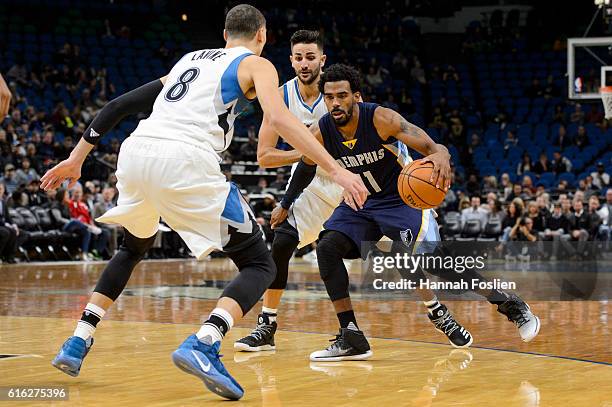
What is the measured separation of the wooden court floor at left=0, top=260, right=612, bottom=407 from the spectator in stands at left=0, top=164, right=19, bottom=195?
676 centimetres

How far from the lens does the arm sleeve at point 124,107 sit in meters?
4.68

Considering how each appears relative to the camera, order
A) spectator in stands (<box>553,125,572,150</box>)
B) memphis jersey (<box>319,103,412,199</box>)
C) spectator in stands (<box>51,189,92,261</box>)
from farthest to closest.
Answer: spectator in stands (<box>553,125,572,150</box>) → spectator in stands (<box>51,189,92,261</box>) → memphis jersey (<box>319,103,412,199</box>)

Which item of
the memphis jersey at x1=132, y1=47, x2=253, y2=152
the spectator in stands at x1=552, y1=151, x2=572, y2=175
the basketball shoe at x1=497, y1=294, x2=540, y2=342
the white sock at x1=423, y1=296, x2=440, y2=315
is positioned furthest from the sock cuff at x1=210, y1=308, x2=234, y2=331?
the spectator in stands at x1=552, y1=151, x2=572, y2=175

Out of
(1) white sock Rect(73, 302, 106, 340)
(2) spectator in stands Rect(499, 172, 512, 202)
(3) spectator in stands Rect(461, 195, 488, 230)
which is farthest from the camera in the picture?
(2) spectator in stands Rect(499, 172, 512, 202)

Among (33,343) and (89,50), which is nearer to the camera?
(33,343)

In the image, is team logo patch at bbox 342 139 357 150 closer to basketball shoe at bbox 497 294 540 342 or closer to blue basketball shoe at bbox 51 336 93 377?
basketball shoe at bbox 497 294 540 342

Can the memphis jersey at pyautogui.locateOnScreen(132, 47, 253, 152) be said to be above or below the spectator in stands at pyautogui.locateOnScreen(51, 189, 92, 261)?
above

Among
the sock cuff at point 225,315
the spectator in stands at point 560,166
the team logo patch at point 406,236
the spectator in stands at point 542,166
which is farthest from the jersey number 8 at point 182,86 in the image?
the spectator in stands at point 542,166

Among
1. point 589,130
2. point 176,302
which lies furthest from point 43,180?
point 589,130

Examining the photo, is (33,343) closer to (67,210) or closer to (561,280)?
(561,280)

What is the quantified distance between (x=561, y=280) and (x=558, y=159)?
8.69m

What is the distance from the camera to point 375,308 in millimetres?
8328

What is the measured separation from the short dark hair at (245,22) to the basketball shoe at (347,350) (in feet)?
5.98

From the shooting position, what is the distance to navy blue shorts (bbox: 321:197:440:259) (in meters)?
5.65
